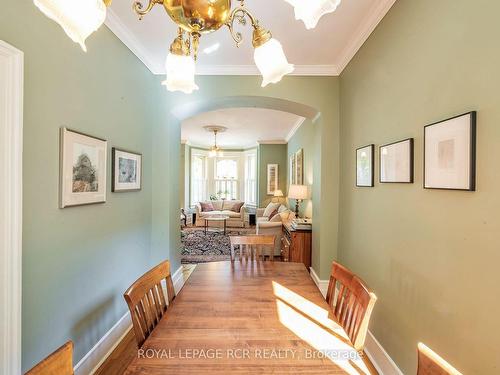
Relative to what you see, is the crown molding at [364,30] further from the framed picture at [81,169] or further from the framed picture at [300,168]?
the framed picture at [300,168]

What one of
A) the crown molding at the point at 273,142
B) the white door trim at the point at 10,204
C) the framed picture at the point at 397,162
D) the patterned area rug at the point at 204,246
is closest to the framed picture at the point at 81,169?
the white door trim at the point at 10,204

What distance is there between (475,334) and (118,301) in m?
2.46

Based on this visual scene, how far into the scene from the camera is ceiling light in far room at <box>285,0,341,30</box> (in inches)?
27.8

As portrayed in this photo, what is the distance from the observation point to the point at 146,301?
1283 millimetres

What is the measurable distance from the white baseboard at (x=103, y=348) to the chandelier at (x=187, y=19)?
198 centimetres

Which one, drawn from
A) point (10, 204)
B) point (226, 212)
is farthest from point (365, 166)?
point (226, 212)

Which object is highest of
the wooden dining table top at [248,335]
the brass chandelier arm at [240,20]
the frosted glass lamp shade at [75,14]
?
the brass chandelier arm at [240,20]

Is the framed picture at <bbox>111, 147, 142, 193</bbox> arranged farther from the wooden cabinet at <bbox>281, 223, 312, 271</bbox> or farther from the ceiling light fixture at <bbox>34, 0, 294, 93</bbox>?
the wooden cabinet at <bbox>281, 223, 312, 271</bbox>

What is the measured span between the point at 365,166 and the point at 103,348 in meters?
2.61

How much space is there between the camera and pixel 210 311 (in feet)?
4.23

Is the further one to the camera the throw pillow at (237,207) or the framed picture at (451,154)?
the throw pillow at (237,207)

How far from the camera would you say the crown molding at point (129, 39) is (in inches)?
80.6

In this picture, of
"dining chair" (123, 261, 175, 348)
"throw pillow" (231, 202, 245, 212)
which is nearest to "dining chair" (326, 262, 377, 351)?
"dining chair" (123, 261, 175, 348)

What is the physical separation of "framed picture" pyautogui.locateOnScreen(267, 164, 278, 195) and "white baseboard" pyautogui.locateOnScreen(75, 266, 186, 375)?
6.05m
